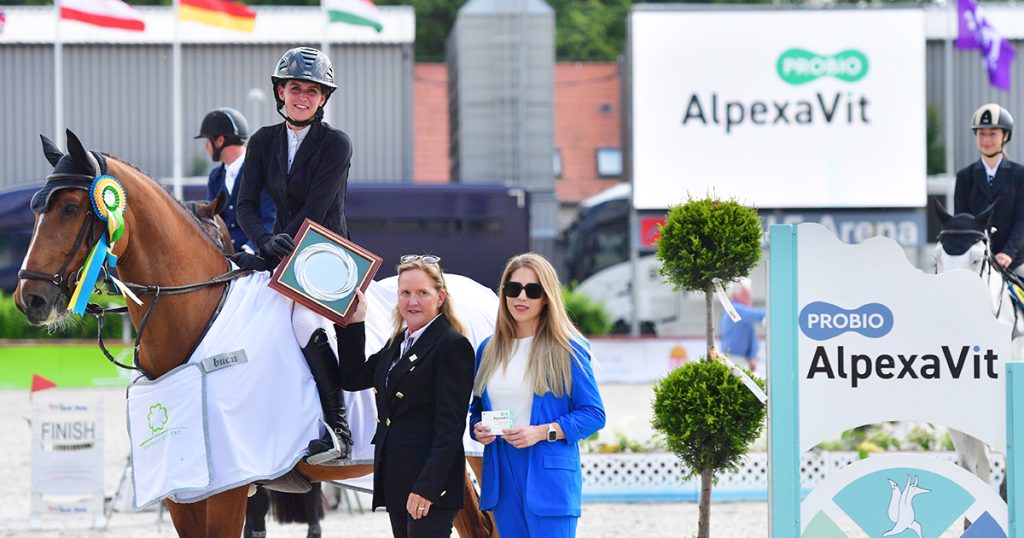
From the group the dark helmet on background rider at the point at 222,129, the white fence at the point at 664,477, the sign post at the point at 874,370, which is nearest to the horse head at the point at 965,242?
the sign post at the point at 874,370

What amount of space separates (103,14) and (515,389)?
17908 mm

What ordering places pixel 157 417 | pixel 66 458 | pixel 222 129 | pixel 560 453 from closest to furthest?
1. pixel 560 453
2. pixel 157 417
3. pixel 222 129
4. pixel 66 458

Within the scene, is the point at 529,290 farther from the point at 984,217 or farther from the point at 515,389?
the point at 984,217

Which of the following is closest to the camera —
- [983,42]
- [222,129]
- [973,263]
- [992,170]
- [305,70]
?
[305,70]

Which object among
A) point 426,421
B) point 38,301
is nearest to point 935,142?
point 426,421

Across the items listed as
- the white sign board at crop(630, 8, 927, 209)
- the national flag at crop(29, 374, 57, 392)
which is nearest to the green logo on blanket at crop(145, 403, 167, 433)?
the national flag at crop(29, 374, 57, 392)

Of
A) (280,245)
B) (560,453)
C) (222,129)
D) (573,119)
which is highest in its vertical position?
(573,119)

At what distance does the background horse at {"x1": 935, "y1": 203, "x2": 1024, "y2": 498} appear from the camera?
761cm

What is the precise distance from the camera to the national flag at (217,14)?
71.0 feet

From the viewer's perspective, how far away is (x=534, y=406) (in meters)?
4.99

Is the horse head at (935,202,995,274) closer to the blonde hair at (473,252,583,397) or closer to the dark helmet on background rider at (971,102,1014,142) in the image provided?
the dark helmet on background rider at (971,102,1014,142)

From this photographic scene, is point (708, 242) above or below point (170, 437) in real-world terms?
above

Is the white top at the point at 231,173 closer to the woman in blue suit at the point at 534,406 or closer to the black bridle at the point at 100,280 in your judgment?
the black bridle at the point at 100,280

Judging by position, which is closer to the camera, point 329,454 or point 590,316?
point 329,454
